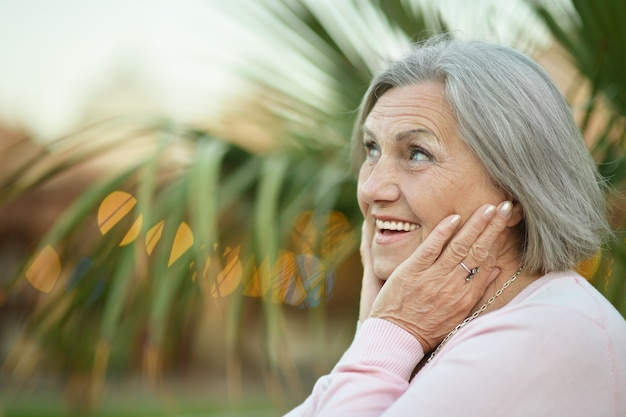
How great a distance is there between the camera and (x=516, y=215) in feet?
5.20

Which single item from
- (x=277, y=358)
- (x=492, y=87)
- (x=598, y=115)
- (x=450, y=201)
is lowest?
(x=598, y=115)

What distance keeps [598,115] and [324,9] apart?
2.72 feet

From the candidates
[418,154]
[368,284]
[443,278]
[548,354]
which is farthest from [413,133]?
[548,354]

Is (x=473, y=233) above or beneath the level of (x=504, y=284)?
above

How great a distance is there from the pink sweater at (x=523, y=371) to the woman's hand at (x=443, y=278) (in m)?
0.10

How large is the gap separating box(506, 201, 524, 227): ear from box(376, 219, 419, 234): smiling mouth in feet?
0.57

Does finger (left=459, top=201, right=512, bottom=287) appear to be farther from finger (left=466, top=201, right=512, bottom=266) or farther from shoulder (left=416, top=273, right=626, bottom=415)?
shoulder (left=416, top=273, right=626, bottom=415)

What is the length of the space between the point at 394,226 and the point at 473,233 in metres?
0.17

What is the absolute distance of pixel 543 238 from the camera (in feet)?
5.01

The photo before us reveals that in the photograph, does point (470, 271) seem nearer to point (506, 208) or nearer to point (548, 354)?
point (506, 208)

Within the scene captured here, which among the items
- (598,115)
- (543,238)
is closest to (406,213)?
(543,238)

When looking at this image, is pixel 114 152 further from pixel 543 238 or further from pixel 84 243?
pixel 543 238

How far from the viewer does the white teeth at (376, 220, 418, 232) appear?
Result: 1.62 metres

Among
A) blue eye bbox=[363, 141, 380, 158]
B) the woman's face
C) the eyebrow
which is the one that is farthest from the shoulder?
blue eye bbox=[363, 141, 380, 158]
